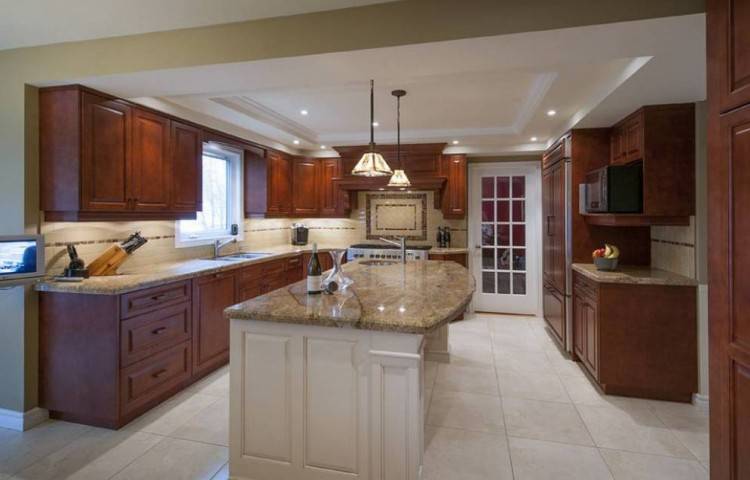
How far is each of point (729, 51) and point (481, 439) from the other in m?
2.22

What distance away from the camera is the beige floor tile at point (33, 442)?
2.11 metres

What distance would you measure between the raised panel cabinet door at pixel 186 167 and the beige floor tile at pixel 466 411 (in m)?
2.64

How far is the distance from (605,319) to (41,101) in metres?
4.26

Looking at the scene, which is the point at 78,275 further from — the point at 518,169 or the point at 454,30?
the point at 518,169

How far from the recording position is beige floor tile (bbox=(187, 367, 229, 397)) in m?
2.98

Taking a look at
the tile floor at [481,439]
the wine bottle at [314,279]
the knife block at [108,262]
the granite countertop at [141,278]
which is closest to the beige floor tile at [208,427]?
the tile floor at [481,439]

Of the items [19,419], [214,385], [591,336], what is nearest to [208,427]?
[214,385]

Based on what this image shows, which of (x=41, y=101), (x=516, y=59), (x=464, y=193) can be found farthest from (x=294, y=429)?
(x=464, y=193)

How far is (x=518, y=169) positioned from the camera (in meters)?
5.40

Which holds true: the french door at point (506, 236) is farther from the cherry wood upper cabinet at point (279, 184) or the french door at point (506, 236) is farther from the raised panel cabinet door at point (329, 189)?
the cherry wood upper cabinet at point (279, 184)

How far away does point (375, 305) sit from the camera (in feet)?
6.50

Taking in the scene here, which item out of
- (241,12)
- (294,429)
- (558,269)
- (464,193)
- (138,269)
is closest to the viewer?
(294,429)

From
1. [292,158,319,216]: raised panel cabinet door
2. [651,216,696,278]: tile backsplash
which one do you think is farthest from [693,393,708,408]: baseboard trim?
[292,158,319,216]: raised panel cabinet door

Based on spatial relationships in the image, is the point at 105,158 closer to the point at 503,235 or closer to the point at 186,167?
the point at 186,167
